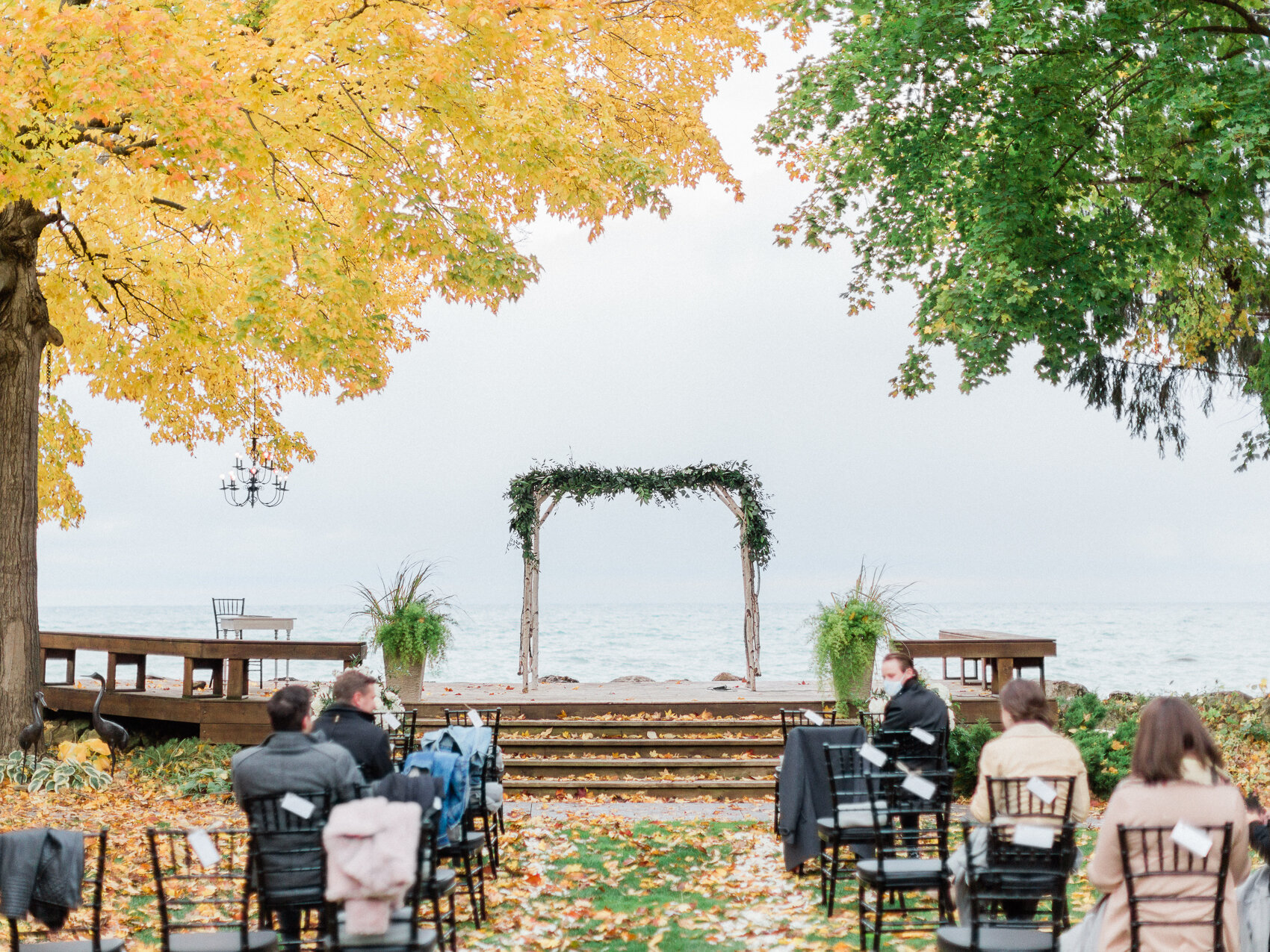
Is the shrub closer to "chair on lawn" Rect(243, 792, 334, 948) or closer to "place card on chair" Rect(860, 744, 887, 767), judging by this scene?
"chair on lawn" Rect(243, 792, 334, 948)

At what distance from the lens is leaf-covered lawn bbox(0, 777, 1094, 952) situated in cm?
544

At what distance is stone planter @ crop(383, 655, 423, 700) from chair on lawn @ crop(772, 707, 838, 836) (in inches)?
141

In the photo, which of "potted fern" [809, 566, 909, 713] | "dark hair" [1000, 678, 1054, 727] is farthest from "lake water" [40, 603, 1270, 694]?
"dark hair" [1000, 678, 1054, 727]

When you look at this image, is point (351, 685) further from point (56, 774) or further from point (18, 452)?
point (18, 452)

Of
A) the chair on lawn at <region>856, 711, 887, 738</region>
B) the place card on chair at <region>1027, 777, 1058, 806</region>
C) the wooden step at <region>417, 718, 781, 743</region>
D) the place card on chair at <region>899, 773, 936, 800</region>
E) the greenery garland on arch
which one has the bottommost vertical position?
the wooden step at <region>417, 718, 781, 743</region>

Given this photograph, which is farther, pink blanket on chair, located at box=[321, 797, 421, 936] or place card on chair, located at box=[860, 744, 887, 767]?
place card on chair, located at box=[860, 744, 887, 767]

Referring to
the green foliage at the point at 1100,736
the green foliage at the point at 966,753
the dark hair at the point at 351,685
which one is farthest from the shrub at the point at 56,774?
the green foliage at the point at 1100,736

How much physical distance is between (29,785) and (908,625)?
25.7 feet

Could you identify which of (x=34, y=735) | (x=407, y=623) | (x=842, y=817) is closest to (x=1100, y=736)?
(x=842, y=817)

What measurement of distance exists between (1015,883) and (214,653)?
8425 mm

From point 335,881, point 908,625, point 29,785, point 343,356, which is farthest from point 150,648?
point 335,881

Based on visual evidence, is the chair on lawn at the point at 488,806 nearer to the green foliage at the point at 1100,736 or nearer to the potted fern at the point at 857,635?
the potted fern at the point at 857,635

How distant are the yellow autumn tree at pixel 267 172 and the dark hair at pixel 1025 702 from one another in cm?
610

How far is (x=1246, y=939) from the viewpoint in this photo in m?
3.69
